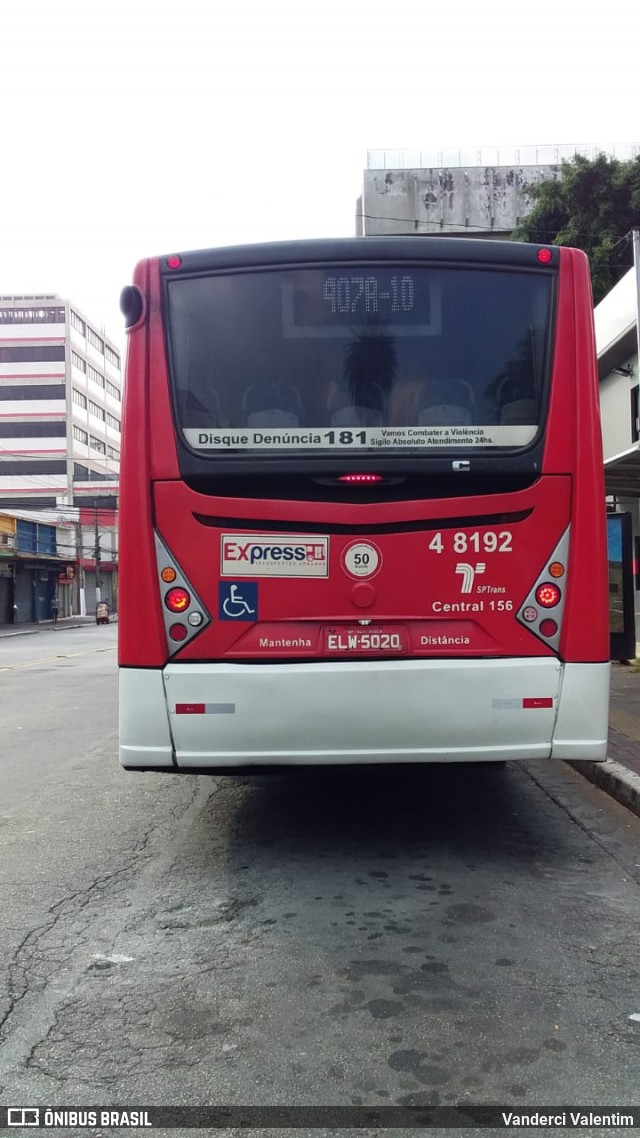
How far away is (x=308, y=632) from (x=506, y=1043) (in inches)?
86.9

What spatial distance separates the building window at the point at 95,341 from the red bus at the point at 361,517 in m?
87.8

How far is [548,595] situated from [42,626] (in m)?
49.3

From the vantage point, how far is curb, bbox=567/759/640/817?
631cm

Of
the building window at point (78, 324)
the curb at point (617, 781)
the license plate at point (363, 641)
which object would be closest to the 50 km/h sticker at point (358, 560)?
the license plate at point (363, 641)

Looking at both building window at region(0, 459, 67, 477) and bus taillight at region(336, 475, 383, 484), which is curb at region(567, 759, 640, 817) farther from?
building window at region(0, 459, 67, 477)

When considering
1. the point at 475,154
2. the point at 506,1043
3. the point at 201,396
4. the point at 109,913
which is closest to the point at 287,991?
the point at 506,1043

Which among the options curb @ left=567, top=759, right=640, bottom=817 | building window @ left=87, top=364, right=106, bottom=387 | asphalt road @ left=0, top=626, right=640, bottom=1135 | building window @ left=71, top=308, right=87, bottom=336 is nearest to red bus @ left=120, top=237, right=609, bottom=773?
asphalt road @ left=0, top=626, right=640, bottom=1135

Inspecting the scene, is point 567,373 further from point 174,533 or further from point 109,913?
point 109,913

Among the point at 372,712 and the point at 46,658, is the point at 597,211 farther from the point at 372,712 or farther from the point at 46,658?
the point at 372,712

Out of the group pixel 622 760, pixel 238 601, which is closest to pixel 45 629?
pixel 622 760

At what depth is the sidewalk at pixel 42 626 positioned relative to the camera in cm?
4456

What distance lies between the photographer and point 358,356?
191 inches

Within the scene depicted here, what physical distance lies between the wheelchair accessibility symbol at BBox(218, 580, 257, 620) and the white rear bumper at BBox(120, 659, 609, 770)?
0.88ft

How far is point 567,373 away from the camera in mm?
4840
